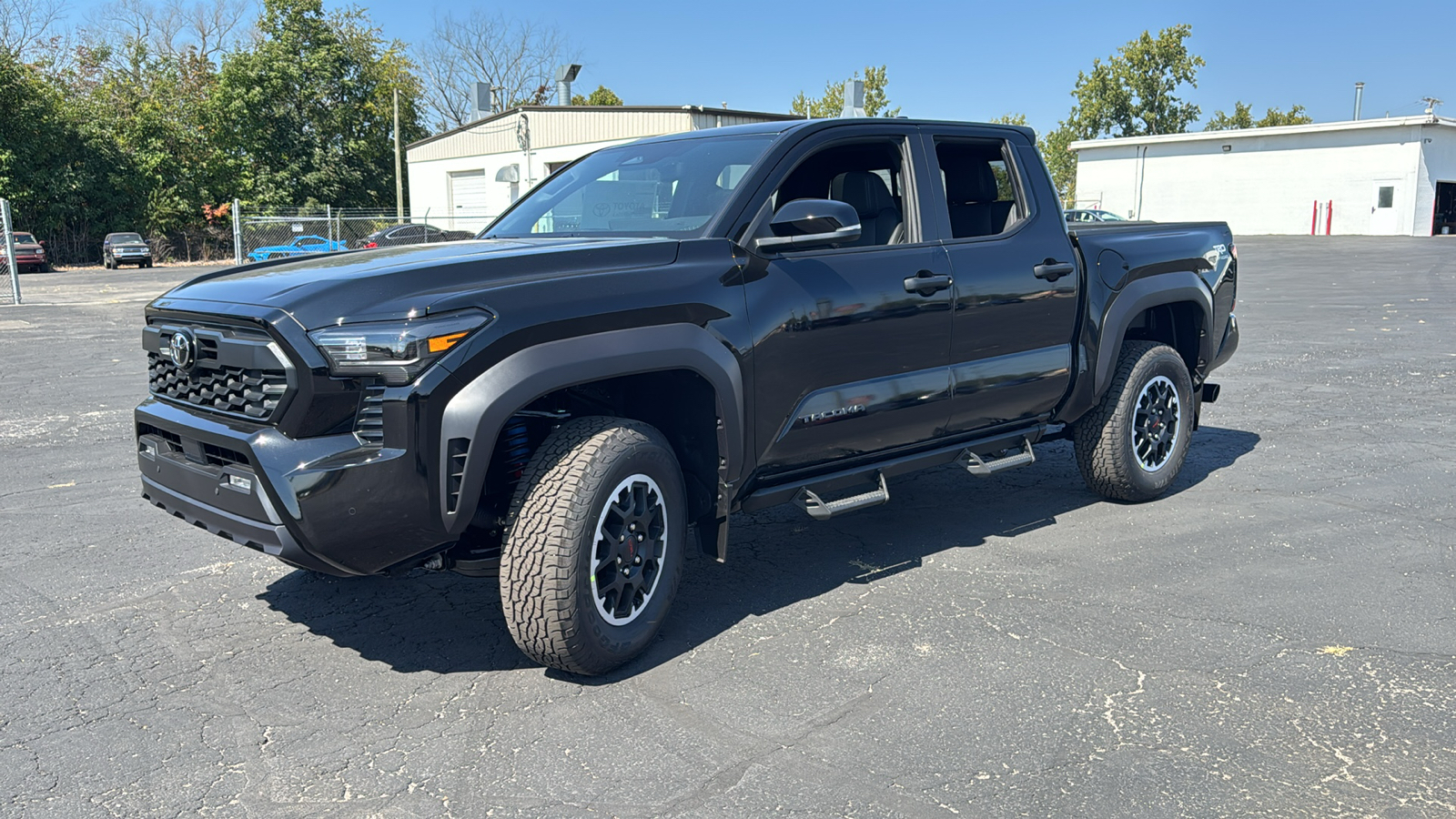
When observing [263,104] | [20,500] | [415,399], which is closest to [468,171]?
[263,104]

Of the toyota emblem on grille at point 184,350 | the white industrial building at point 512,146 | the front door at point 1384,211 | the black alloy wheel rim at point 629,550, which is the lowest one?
the black alloy wheel rim at point 629,550

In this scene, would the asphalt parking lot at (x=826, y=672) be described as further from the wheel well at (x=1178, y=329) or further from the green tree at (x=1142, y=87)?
the green tree at (x=1142, y=87)

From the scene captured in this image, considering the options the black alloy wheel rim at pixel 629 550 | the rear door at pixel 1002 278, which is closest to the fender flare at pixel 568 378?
the black alloy wheel rim at pixel 629 550

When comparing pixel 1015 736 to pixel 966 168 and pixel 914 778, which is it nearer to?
pixel 914 778

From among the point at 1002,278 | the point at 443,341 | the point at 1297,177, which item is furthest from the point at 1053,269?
the point at 1297,177

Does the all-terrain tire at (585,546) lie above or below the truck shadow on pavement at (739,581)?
above

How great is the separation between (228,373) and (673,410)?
1582 mm

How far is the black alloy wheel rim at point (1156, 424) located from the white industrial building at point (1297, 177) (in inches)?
1875

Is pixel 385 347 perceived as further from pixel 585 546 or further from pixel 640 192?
pixel 640 192

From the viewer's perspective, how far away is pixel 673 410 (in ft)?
14.0

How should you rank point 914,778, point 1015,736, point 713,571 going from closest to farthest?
1. point 914,778
2. point 1015,736
3. point 713,571

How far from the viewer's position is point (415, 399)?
3.34 metres

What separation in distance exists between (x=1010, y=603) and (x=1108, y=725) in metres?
1.12

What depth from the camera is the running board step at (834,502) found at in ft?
14.4
